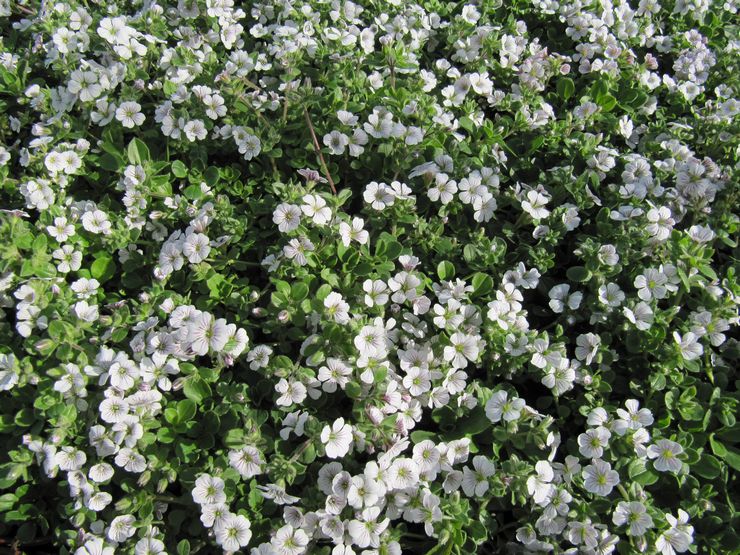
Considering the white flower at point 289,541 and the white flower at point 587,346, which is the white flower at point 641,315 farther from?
the white flower at point 289,541

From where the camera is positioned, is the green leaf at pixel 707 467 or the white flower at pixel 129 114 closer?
the green leaf at pixel 707 467

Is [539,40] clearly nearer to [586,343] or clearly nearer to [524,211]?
[524,211]

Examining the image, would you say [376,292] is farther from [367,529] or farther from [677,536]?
[677,536]

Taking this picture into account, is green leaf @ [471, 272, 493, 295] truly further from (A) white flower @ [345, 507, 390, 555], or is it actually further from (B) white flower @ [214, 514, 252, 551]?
(B) white flower @ [214, 514, 252, 551]

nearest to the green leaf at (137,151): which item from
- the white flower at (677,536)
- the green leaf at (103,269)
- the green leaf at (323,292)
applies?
the green leaf at (103,269)

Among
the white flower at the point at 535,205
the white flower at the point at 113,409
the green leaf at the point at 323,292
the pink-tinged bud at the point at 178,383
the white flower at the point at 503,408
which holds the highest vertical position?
the white flower at the point at 535,205

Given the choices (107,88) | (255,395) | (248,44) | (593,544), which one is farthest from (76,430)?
(248,44)

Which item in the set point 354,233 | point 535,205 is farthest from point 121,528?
point 535,205
